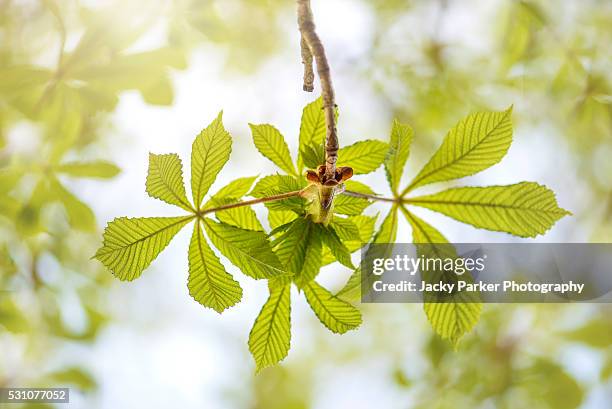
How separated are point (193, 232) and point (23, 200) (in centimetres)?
142

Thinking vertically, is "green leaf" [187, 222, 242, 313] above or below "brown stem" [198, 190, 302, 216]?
below

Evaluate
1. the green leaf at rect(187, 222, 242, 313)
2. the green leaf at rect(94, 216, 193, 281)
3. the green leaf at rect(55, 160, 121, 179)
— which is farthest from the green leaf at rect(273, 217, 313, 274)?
the green leaf at rect(55, 160, 121, 179)

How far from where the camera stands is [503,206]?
1.14 m

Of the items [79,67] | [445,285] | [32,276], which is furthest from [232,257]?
[32,276]

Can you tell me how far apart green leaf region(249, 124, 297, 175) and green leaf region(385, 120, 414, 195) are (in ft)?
0.71

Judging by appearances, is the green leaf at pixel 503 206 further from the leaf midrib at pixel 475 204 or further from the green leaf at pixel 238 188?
the green leaf at pixel 238 188

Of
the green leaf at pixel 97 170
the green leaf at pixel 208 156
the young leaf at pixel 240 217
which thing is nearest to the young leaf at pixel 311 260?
the young leaf at pixel 240 217

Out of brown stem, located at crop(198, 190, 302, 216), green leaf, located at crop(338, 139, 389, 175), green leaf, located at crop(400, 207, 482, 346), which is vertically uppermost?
green leaf, located at crop(338, 139, 389, 175)

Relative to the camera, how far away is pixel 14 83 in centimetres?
200

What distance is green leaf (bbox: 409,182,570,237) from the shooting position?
1.10 m

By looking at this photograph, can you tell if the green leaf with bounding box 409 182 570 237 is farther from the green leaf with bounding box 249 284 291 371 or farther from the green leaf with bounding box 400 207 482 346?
the green leaf with bounding box 249 284 291 371

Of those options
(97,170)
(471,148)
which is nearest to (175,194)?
(471,148)

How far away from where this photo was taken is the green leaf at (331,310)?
1.09m

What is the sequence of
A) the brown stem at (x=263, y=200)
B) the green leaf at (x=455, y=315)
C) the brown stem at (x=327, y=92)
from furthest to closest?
1. the green leaf at (x=455, y=315)
2. the brown stem at (x=263, y=200)
3. the brown stem at (x=327, y=92)
